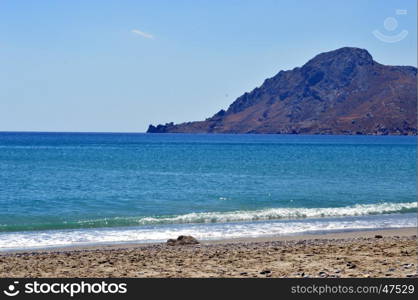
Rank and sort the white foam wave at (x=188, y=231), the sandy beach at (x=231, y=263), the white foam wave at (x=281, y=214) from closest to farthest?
1. the sandy beach at (x=231, y=263)
2. the white foam wave at (x=188, y=231)
3. the white foam wave at (x=281, y=214)

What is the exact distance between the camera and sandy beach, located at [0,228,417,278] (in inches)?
479

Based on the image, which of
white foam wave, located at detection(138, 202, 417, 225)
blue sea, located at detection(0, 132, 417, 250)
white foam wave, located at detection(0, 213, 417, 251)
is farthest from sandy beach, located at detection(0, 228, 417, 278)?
white foam wave, located at detection(138, 202, 417, 225)

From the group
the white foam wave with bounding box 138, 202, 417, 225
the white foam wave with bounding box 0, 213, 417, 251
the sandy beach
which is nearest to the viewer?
the sandy beach

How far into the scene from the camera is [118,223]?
88.3 ft

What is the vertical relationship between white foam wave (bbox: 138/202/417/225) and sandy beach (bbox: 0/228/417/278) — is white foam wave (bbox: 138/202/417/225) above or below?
below

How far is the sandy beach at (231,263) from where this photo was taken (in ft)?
39.9

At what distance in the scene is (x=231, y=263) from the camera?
1368 cm

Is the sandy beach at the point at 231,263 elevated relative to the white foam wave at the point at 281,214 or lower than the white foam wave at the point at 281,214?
elevated

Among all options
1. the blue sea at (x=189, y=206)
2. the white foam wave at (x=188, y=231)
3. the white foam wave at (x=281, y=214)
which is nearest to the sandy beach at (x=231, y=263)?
the white foam wave at (x=188, y=231)

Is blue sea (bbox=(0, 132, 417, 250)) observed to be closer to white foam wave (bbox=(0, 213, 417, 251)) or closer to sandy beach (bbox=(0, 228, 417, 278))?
white foam wave (bbox=(0, 213, 417, 251))

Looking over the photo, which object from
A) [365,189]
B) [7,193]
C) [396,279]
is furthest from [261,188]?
[396,279]

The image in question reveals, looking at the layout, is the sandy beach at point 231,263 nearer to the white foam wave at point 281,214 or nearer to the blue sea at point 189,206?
the blue sea at point 189,206

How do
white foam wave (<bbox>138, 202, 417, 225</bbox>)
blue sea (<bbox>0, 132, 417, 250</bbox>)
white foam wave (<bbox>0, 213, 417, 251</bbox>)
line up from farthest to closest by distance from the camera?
white foam wave (<bbox>138, 202, 417, 225</bbox>) → blue sea (<bbox>0, 132, 417, 250</bbox>) → white foam wave (<bbox>0, 213, 417, 251</bbox>)

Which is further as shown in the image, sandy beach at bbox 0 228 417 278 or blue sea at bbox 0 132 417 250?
blue sea at bbox 0 132 417 250
